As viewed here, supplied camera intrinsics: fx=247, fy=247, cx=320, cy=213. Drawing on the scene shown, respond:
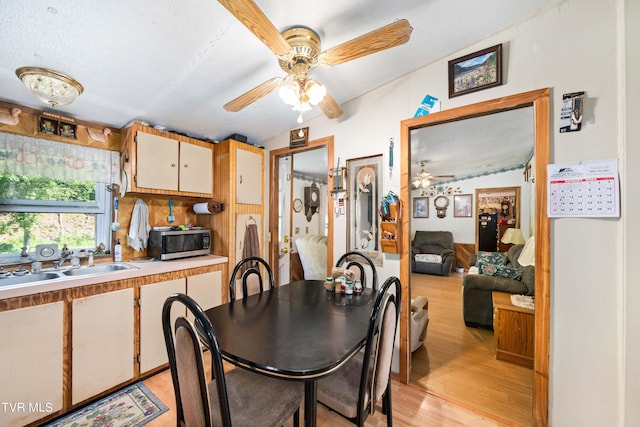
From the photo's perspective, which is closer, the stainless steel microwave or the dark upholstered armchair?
the stainless steel microwave

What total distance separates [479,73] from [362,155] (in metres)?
1.02

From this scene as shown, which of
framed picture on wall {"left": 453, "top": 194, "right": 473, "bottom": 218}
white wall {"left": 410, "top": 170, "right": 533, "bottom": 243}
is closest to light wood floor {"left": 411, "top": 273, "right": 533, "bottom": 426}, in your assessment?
white wall {"left": 410, "top": 170, "right": 533, "bottom": 243}

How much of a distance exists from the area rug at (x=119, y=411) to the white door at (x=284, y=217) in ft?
5.44

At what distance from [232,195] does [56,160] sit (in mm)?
1370

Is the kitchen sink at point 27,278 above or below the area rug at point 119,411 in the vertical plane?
above

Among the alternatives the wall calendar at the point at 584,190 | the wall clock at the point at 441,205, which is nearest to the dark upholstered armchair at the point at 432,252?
the wall clock at the point at 441,205

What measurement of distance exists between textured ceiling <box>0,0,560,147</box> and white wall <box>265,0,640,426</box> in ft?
0.80

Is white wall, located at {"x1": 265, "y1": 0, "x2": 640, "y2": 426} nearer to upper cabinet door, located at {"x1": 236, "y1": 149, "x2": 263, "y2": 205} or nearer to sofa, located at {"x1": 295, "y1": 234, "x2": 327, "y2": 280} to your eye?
upper cabinet door, located at {"x1": 236, "y1": 149, "x2": 263, "y2": 205}

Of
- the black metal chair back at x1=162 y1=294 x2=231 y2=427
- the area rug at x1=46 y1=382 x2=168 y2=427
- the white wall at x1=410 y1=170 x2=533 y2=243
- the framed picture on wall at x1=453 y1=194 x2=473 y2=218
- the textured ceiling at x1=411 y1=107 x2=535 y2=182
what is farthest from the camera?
the framed picture on wall at x1=453 y1=194 x2=473 y2=218

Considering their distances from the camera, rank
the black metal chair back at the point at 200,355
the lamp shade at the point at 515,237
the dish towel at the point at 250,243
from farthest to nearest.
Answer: the lamp shade at the point at 515,237
the dish towel at the point at 250,243
the black metal chair back at the point at 200,355

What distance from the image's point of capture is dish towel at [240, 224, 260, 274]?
2.74 m

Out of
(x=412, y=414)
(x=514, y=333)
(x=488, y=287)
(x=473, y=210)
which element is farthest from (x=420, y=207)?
(x=412, y=414)

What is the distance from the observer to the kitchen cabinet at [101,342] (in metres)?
1.69

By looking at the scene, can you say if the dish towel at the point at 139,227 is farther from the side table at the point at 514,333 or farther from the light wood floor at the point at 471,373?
the side table at the point at 514,333
